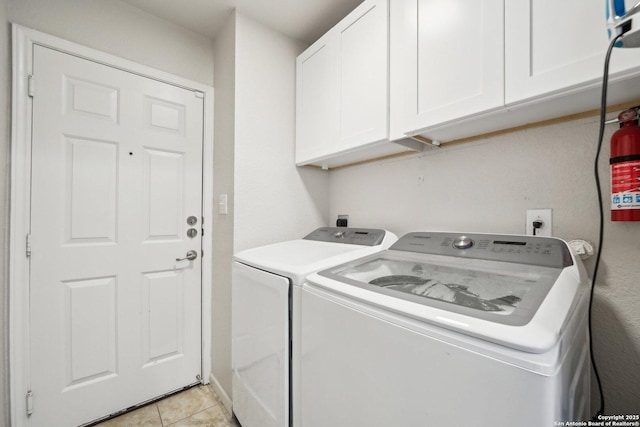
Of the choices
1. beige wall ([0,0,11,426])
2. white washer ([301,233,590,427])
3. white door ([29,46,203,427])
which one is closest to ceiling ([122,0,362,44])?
white door ([29,46,203,427])

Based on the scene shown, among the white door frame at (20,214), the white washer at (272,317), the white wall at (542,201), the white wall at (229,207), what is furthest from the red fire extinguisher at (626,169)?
the white door frame at (20,214)

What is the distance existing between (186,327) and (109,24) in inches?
79.0

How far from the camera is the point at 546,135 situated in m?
1.09

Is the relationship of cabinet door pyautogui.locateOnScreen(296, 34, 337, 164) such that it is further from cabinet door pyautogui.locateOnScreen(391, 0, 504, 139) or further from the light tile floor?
the light tile floor

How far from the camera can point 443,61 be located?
1.08m

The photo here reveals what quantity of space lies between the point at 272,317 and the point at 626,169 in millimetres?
1349

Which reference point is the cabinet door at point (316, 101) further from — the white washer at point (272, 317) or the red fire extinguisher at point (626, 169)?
the red fire extinguisher at point (626, 169)

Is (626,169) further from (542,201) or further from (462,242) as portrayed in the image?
(462,242)

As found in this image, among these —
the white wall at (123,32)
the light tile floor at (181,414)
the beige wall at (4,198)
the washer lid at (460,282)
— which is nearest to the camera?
the washer lid at (460,282)

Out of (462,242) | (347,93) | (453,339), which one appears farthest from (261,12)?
(453,339)

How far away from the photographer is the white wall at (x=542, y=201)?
927 millimetres

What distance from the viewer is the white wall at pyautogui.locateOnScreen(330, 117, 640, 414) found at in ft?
3.04

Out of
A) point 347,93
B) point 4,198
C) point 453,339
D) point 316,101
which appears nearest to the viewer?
point 453,339

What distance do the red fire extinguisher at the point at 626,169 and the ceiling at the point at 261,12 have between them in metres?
1.51
